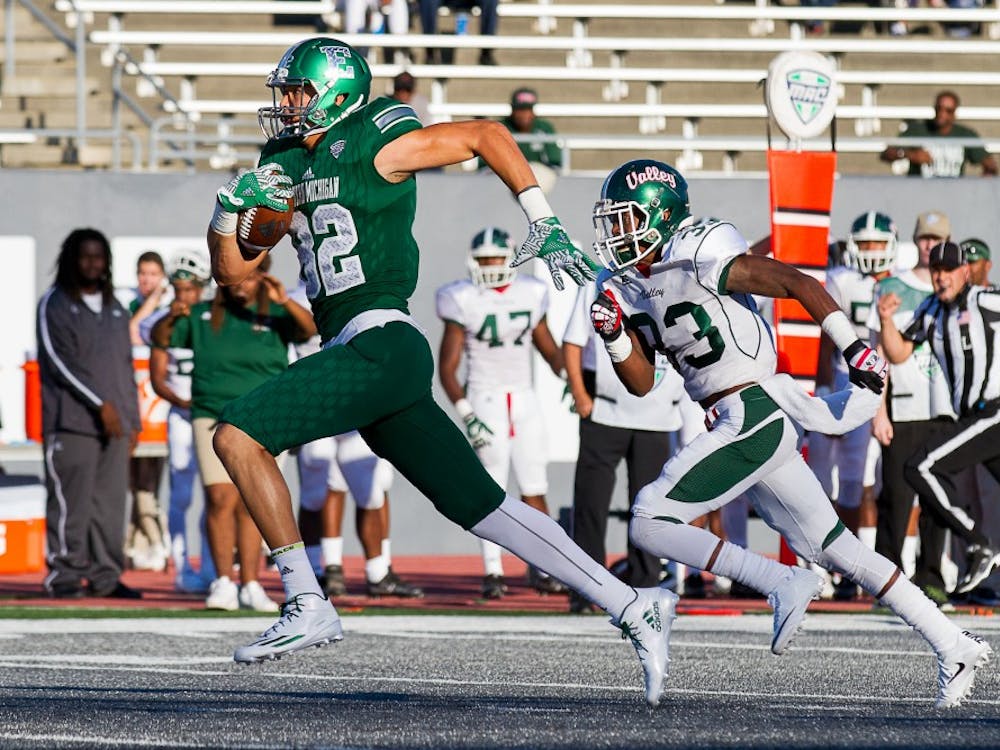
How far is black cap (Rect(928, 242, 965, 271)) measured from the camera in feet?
33.3

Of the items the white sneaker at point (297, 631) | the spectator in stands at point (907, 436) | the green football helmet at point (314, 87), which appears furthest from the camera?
the spectator in stands at point (907, 436)

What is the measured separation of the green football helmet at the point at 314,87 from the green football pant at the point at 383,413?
0.70 m

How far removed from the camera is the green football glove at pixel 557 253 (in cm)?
545

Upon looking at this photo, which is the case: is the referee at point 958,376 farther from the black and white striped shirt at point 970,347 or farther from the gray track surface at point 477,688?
the gray track surface at point 477,688

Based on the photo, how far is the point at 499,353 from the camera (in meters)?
11.0

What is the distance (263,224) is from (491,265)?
5.32 metres

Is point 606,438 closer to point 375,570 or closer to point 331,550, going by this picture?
point 375,570

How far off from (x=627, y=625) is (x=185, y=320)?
5171 mm

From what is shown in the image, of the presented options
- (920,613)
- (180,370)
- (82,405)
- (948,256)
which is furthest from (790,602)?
(180,370)

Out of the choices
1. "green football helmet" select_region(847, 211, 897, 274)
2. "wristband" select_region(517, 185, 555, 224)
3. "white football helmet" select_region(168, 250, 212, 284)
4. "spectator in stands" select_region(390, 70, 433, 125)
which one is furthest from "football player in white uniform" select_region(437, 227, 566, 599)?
"wristband" select_region(517, 185, 555, 224)

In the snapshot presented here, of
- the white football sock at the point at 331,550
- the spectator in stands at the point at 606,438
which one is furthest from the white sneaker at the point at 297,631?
the white football sock at the point at 331,550

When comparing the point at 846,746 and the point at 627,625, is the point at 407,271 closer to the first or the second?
the point at 627,625

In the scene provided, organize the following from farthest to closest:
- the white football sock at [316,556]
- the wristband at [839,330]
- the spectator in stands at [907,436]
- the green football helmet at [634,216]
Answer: the white football sock at [316,556], the spectator in stands at [907,436], the green football helmet at [634,216], the wristband at [839,330]

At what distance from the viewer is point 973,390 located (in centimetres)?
1026
